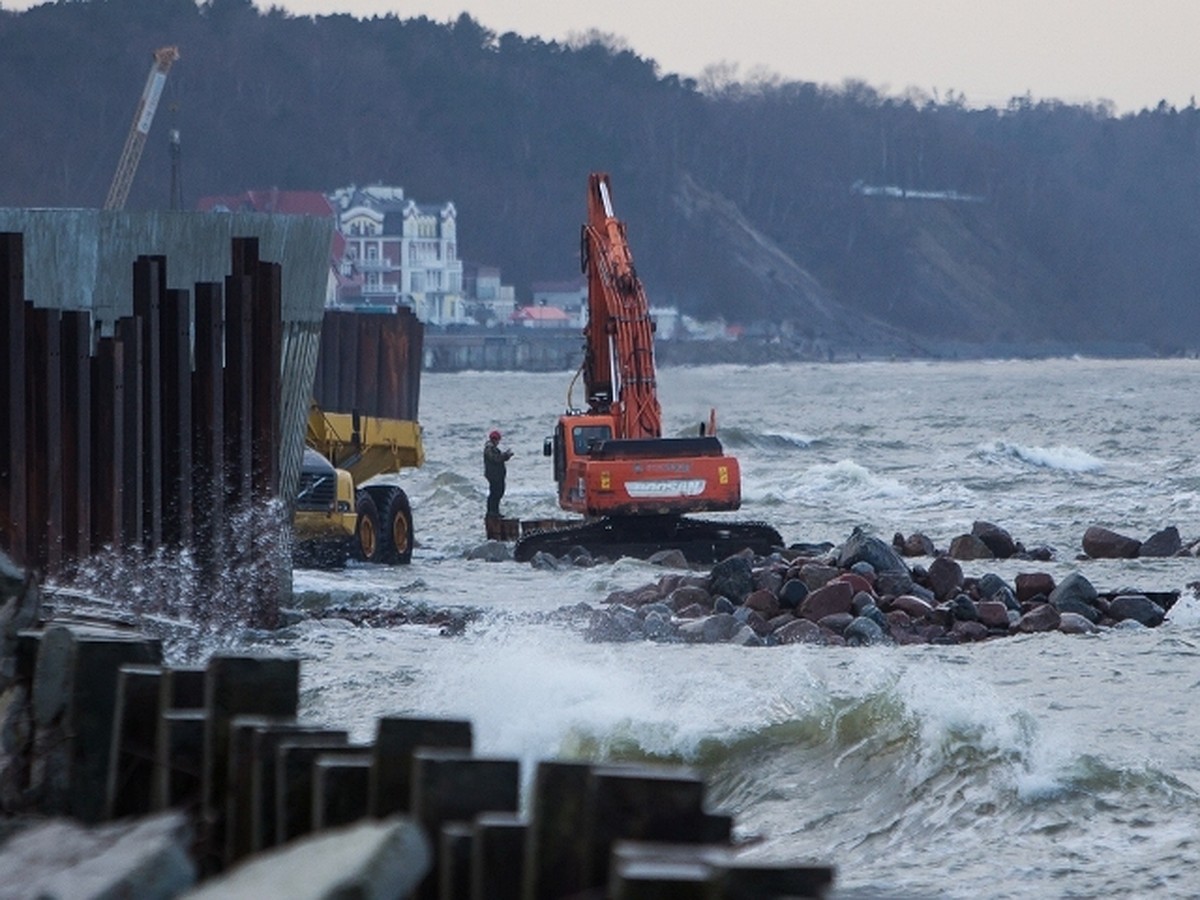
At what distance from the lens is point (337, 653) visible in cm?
1443

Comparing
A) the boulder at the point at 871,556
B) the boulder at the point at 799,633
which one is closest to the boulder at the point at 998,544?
the boulder at the point at 871,556

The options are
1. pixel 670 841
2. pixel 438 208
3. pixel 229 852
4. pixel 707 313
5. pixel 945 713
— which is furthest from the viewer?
pixel 438 208

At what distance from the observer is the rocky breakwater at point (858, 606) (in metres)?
16.2

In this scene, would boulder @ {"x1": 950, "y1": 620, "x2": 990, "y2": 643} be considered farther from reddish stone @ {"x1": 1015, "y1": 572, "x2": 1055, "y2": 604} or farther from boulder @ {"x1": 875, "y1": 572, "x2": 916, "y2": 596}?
reddish stone @ {"x1": 1015, "y1": 572, "x2": 1055, "y2": 604}

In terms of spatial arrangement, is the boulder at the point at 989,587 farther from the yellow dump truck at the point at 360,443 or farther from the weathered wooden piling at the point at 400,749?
the weathered wooden piling at the point at 400,749

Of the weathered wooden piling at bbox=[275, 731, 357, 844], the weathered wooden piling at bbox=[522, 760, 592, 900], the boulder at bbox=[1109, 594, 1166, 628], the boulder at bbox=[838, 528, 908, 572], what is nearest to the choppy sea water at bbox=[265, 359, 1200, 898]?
the boulder at bbox=[1109, 594, 1166, 628]

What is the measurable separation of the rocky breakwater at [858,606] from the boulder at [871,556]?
15 mm

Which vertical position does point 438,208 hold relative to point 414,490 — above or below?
above

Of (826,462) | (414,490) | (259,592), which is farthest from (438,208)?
(259,592)

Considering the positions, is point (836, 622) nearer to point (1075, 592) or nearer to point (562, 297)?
point (1075, 592)

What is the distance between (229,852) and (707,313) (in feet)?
467

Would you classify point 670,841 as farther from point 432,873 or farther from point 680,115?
point 680,115

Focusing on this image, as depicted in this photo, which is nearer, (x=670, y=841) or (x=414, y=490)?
(x=670, y=841)

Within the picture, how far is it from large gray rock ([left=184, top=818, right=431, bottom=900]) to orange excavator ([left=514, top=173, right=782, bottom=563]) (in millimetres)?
20069
